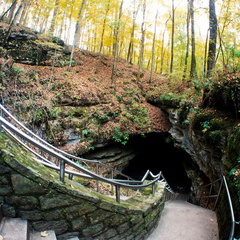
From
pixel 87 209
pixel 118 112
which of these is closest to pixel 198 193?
pixel 118 112

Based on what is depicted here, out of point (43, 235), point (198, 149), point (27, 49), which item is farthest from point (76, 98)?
point (43, 235)

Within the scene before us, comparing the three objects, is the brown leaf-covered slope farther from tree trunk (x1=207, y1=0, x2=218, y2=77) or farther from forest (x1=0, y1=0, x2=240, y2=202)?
tree trunk (x1=207, y1=0, x2=218, y2=77)

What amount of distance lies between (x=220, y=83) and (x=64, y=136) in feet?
23.9

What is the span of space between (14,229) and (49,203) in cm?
43

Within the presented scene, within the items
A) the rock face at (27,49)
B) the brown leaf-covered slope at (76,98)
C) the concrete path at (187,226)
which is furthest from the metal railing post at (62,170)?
the rock face at (27,49)

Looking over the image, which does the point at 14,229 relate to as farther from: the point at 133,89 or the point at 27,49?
the point at 27,49

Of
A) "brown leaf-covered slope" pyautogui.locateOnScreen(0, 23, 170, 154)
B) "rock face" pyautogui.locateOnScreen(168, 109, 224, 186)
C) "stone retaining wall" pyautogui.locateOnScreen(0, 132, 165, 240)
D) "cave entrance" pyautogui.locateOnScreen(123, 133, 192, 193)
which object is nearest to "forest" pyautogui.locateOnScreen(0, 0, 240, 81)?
"brown leaf-covered slope" pyautogui.locateOnScreen(0, 23, 170, 154)

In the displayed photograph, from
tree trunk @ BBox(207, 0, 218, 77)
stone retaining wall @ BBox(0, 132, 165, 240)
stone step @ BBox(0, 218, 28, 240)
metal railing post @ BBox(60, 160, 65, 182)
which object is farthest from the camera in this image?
tree trunk @ BBox(207, 0, 218, 77)

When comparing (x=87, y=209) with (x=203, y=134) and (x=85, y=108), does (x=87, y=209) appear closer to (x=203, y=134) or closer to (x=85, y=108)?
(x=203, y=134)

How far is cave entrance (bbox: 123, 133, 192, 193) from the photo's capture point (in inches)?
526

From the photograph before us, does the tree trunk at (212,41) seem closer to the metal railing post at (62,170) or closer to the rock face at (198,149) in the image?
the rock face at (198,149)

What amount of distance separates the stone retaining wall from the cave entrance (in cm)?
973

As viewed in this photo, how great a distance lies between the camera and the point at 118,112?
11.1m

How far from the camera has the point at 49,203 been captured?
222cm
